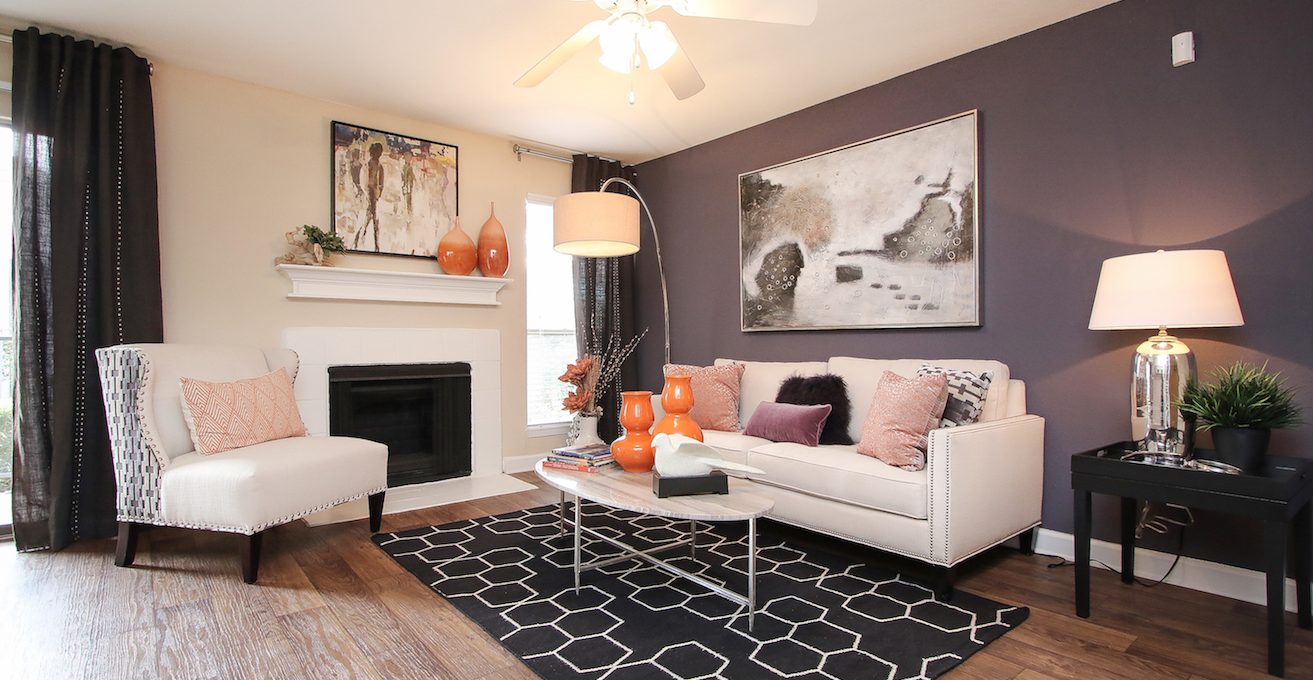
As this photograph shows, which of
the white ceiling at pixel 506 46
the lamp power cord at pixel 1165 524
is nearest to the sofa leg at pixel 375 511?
the white ceiling at pixel 506 46

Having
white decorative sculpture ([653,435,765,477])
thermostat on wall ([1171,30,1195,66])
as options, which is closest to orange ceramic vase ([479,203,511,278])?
white decorative sculpture ([653,435,765,477])

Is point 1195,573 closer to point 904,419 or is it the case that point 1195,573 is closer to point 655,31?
point 904,419

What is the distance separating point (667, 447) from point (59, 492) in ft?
9.66

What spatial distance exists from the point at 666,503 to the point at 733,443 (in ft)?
4.11

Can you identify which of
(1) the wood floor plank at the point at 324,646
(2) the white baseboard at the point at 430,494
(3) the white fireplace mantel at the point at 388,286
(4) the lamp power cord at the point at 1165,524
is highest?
(3) the white fireplace mantel at the point at 388,286

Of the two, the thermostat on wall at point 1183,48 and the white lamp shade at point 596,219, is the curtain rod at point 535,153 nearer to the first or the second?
the white lamp shade at point 596,219

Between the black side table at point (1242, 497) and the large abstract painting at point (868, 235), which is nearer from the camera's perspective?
the black side table at point (1242, 497)

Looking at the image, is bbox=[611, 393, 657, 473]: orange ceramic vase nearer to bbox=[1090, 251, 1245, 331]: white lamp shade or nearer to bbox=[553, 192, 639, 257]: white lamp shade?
bbox=[553, 192, 639, 257]: white lamp shade

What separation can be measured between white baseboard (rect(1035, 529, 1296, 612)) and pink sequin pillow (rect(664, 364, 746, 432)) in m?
1.70

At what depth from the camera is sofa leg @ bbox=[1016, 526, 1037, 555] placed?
2943 millimetres

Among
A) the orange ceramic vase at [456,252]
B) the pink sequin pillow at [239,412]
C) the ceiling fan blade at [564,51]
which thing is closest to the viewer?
the ceiling fan blade at [564,51]

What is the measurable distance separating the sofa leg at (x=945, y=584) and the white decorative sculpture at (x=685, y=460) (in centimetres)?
84

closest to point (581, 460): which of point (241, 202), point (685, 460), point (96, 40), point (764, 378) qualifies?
point (685, 460)

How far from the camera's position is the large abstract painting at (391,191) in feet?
12.9
